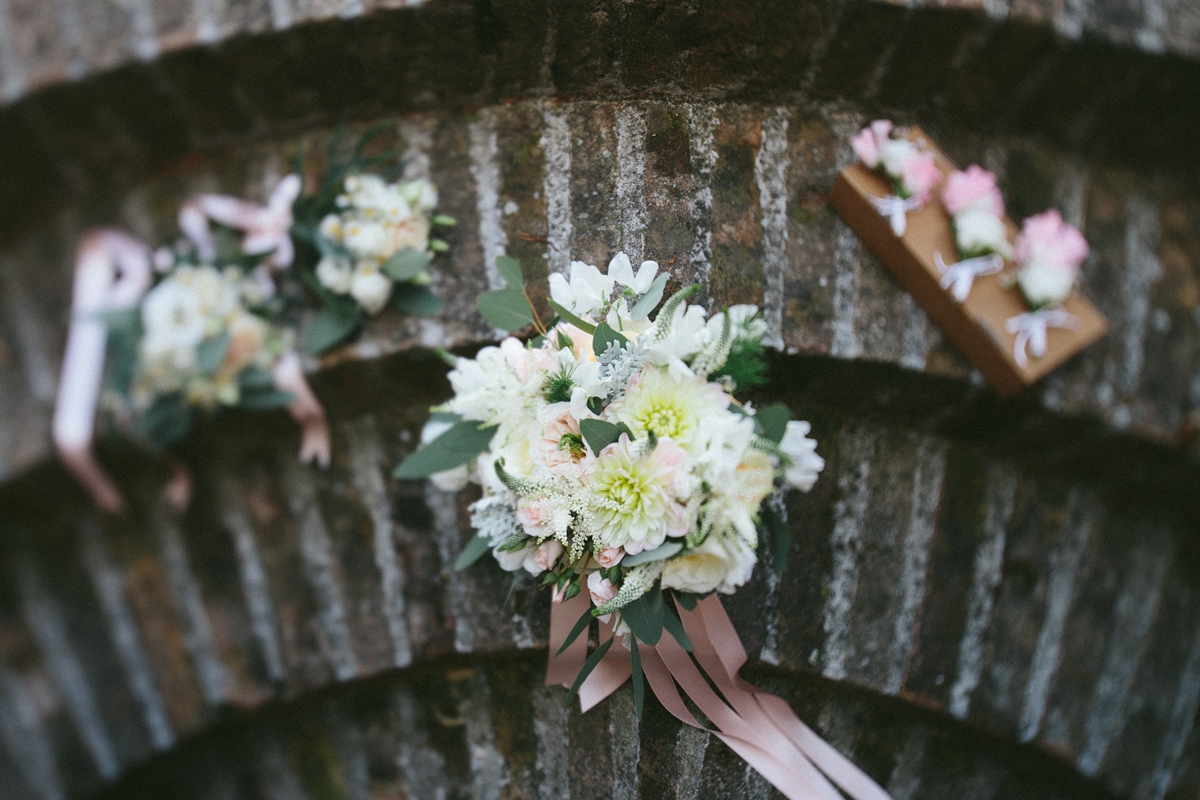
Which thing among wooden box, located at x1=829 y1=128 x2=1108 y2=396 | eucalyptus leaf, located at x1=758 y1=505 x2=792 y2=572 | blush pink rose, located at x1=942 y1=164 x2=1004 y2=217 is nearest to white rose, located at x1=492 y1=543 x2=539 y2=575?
eucalyptus leaf, located at x1=758 y1=505 x2=792 y2=572

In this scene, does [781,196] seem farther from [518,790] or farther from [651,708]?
[518,790]

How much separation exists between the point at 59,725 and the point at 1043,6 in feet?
7.55

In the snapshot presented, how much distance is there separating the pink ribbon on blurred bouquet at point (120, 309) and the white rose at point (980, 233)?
1.23 meters

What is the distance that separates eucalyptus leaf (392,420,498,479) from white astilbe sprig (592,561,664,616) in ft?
1.01

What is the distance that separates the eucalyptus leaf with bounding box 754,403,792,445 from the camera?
3.21ft

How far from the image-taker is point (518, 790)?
1.44 metres

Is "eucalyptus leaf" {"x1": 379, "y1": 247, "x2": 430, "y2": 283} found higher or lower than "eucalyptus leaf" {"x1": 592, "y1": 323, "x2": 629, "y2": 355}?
higher

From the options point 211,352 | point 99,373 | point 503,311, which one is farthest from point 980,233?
point 99,373

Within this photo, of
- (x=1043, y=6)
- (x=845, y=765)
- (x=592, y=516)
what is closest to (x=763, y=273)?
(x=592, y=516)

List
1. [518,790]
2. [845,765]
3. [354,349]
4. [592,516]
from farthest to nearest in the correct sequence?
[518,790] → [354,349] → [845,765] → [592,516]

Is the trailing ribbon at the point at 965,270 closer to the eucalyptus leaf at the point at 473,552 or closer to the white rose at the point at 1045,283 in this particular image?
the white rose at the point at 1045,283

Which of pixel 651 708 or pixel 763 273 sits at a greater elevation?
pixel 763 273

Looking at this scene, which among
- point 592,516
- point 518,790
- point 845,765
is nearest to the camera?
point 592,516

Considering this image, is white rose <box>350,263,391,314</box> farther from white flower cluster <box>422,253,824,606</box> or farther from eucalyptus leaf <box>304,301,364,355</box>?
white flower cluster <box>422,253,824,606</box>
